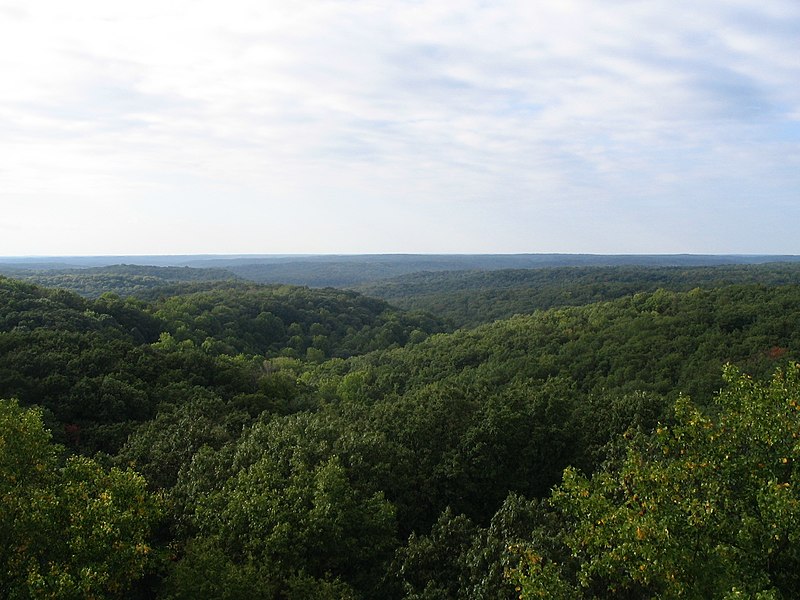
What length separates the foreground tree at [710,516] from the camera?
14.4 metres

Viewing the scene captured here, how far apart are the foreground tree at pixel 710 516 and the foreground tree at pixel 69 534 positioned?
12.3 m

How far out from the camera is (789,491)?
45.8 feet

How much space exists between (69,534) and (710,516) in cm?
1916

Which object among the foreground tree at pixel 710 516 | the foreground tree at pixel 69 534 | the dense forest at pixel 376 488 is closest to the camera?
the foreground tree at pixel 710 516

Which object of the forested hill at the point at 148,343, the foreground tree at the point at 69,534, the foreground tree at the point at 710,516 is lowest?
the forested hill at the point at 148,343

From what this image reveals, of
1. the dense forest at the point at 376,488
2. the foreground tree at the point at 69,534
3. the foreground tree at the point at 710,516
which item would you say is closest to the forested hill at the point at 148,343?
the dense forest at the point at 376,488

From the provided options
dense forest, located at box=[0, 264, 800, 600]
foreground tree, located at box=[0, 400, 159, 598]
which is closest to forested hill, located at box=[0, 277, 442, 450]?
dense forest, located at box=[0, 264, 800, 600]

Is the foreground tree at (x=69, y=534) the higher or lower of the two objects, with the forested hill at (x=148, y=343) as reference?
higher

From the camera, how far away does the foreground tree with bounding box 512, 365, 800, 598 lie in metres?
14.4

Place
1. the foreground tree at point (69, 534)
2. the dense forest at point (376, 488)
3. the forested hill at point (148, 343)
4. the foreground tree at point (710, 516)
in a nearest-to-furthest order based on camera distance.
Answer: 1. the foreground tree at point (710, 516)
2. the dense forest at point (376, 488)
3. the foreground tree at point (69, 534)
4. the forested hill at point (148, 343)

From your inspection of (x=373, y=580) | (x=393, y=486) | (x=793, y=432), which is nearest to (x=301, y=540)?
(x=373, y=580)

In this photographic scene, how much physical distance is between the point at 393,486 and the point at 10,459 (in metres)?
17.0

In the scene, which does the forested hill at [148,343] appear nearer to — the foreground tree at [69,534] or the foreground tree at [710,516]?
the foreground tree at [69,534]

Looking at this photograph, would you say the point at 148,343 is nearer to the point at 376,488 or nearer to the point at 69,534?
the point at 376,488
